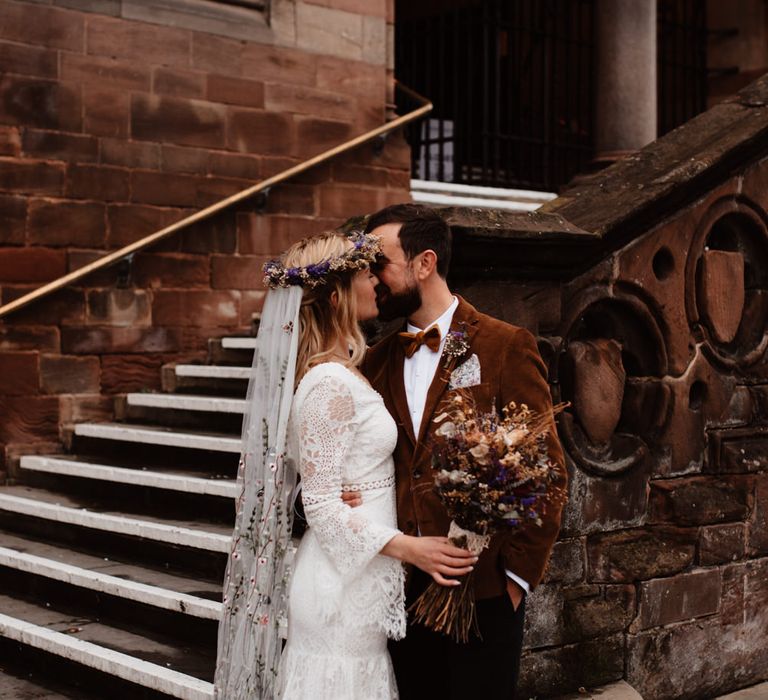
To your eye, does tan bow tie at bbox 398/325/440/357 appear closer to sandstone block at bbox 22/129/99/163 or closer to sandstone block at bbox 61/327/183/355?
sandstone block at bbox 61/327/183/355

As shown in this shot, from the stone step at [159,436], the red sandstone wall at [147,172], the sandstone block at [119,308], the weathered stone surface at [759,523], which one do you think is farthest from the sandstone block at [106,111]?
the weathered stone surface at [759,523]

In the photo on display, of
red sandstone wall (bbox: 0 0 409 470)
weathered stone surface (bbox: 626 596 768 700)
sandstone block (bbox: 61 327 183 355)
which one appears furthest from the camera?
sandstone block (bbox: 61 327 183 355)

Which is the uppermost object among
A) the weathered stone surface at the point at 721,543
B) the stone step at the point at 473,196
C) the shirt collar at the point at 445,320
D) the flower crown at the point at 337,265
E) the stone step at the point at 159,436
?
the stone step at the point at 473,196

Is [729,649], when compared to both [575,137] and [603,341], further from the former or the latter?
[575,137]

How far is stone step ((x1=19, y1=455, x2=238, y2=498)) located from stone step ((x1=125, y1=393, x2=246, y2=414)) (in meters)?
0.50

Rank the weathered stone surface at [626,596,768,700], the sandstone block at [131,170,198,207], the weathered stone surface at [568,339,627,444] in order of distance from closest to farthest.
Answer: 1. the weathered stone surface at [568,339,627,444]
2. the weathered stone surface at [626,596,768,700]
3. the sandstone block at [131,170,198,207]

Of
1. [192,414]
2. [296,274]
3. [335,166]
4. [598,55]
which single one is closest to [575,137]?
[598,55]

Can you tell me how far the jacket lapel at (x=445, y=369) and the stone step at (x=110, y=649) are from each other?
1.46m

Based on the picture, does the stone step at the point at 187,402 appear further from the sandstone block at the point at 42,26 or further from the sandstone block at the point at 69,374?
the sandstone block at the point at 42,26

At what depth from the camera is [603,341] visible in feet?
15.6

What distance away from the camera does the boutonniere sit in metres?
3.22

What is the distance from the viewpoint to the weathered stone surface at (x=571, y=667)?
431 cm

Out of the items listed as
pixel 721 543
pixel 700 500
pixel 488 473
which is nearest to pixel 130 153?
pixel 700 500

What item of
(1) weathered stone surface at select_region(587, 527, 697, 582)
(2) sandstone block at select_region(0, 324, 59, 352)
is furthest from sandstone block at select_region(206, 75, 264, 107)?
(1) weathered stone surface at select_region(587, 527, 697, 582)
